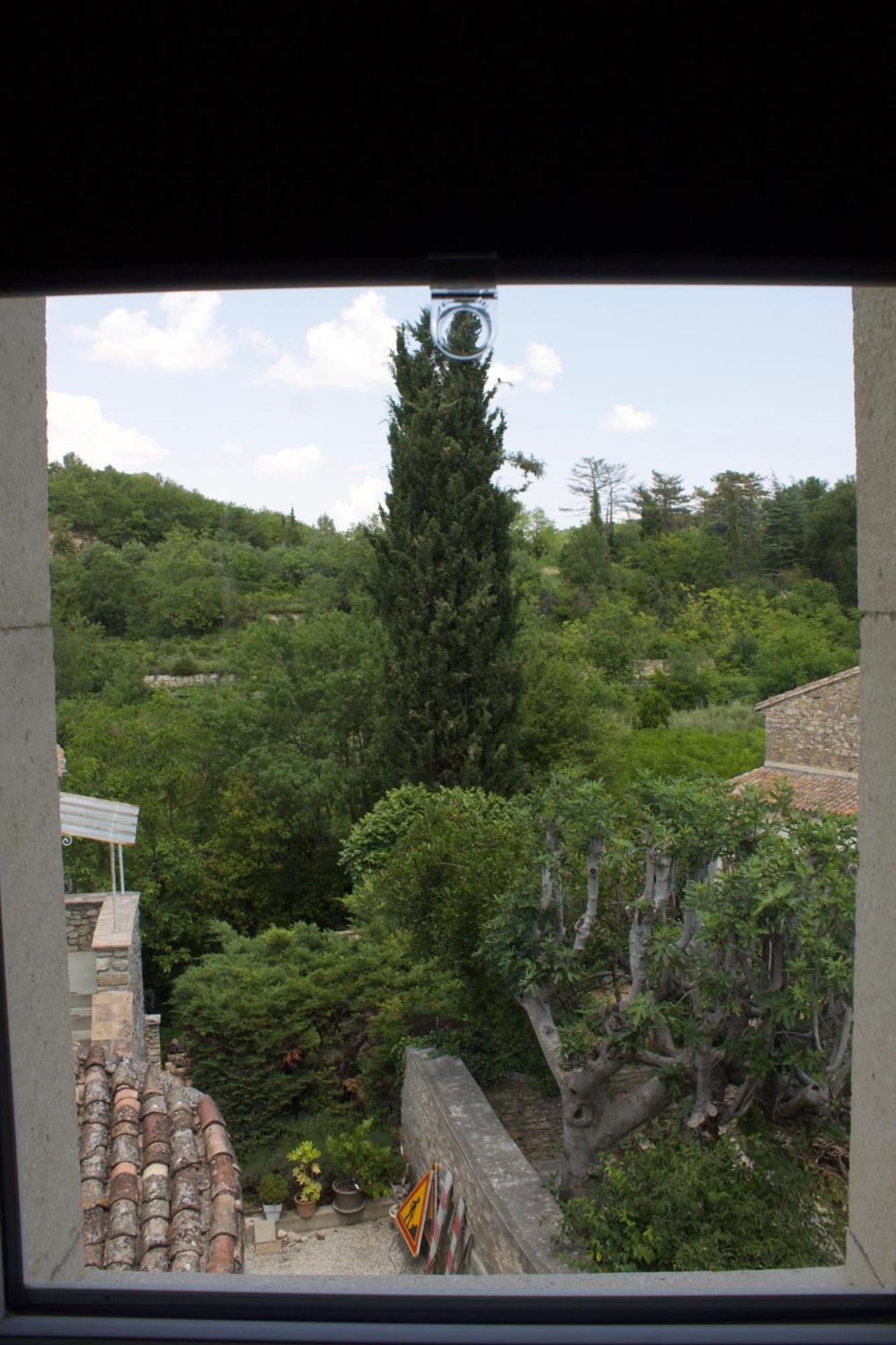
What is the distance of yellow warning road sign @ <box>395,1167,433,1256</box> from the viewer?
6.03 meters

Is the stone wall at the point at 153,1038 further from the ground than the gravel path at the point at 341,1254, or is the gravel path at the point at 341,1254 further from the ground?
the stone wall at the point at 153,1038

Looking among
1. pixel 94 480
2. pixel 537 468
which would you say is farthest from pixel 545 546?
pixel 94 480

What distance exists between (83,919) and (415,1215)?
128 inches

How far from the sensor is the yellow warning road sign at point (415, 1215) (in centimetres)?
603

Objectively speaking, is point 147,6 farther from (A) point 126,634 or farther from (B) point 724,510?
(B) point 724,510

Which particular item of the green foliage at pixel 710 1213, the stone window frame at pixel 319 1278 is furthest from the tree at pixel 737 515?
the stone window frame at pixel 319 1278

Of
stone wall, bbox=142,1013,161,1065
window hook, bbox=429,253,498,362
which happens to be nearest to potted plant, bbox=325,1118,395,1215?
stone wall, bbox=142,1013,161,1065

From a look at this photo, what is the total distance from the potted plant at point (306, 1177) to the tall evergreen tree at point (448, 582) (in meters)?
4.60

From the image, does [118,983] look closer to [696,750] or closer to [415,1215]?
[415,1215]

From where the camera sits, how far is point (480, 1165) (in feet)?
17.8

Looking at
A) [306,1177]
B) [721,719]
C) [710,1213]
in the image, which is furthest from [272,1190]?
[721,719]

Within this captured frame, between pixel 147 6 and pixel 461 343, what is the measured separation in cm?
31

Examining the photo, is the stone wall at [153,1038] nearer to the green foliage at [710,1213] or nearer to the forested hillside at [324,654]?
the forested hillside at [324,654]

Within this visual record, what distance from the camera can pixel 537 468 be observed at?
49.6 ft
